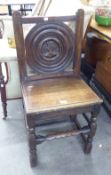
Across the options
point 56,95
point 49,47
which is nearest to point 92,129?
point 56,95

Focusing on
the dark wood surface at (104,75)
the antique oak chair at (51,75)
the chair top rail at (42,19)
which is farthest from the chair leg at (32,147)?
the dark wood surface at (104,75)

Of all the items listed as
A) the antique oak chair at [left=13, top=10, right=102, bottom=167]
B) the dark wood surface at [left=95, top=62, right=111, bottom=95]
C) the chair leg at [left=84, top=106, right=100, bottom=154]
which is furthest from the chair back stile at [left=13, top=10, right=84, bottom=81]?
the dark wood surface at [left=95, top=62, right=111, bottom=95]

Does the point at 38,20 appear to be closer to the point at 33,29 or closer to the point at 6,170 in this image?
the point at 33,29

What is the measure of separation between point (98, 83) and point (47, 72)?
88cm

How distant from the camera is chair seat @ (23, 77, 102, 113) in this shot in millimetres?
1233

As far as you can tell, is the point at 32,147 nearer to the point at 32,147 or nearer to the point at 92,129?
the point at 32,147

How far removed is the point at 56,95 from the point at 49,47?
0.34m

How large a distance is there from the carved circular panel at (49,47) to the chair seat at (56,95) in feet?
0.38

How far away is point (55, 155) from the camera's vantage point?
1553 mm

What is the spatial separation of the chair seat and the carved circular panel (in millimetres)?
116

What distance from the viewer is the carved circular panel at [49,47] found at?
1324mm

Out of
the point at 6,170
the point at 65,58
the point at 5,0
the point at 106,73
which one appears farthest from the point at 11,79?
the point at 5,0

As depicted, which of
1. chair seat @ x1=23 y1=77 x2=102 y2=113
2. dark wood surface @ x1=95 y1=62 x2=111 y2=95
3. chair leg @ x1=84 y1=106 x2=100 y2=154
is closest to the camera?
chair seat @ x1=23 y1=77 x2=102 y2=113

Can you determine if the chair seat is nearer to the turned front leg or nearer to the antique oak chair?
the antique oak chair
